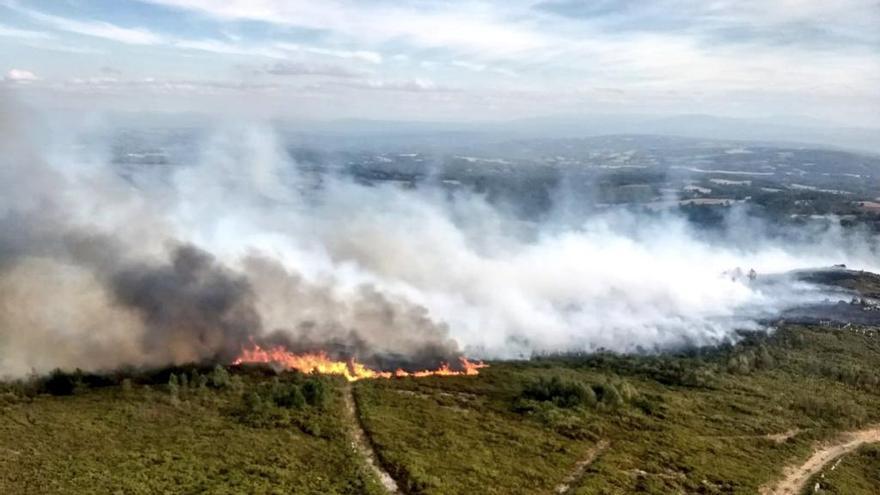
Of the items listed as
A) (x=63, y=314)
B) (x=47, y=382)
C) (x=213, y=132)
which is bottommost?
(x=47, y=382)

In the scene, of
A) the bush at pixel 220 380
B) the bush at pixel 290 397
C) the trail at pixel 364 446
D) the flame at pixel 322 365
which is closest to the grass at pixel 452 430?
the bush at pixel 290 397

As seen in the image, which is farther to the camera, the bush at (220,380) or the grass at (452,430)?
the bush at (220,380)

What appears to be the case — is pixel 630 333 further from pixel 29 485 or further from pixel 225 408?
pixel 29 485

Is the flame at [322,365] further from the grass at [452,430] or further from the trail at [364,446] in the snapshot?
the trail at [364,446]

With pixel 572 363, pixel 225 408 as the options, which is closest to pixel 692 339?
pixel 572 363

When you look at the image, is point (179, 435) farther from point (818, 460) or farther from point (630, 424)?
point (818, 460)
